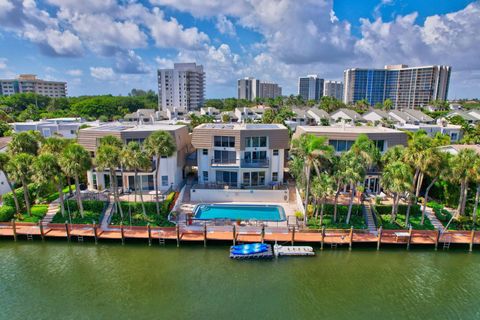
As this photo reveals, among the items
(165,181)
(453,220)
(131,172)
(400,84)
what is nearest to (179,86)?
(165,181)

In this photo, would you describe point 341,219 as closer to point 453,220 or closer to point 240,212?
point 240,212

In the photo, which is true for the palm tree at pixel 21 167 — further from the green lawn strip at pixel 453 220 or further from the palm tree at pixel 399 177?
the green lawn strip at pixel 453 220

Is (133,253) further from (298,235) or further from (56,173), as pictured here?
(298,235)

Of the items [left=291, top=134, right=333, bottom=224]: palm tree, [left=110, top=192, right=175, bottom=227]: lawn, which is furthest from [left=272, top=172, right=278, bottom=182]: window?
[left=110, top=192, right=175, bottom=227]: lawn

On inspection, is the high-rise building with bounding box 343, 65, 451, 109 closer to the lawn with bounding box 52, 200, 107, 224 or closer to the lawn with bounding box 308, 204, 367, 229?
the lawn with bounding box 308, 204, 367, 229

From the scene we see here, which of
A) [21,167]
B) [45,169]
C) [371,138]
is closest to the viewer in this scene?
[45,169]

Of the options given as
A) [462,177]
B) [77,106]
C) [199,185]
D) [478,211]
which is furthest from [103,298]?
[77,106]
